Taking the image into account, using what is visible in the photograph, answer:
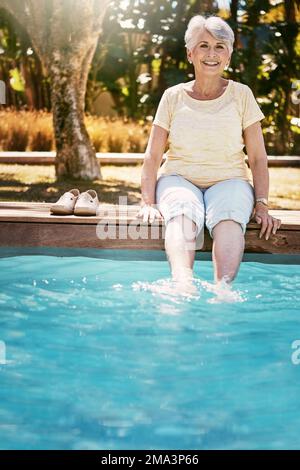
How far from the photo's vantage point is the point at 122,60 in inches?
655

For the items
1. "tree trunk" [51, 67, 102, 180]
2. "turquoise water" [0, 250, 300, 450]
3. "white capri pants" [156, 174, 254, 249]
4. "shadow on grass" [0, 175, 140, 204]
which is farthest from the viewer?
"tree trunk" [51, 67, 102, 180]

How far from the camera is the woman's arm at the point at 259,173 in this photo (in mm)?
4316

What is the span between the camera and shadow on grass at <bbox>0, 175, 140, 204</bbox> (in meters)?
A: 7.71

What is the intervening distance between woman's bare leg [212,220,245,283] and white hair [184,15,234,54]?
3.24 ft

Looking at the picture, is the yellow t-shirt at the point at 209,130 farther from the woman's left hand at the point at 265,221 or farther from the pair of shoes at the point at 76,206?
the pair of shoes at the point at 76,206

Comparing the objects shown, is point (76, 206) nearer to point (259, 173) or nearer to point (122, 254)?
point (122, 254)

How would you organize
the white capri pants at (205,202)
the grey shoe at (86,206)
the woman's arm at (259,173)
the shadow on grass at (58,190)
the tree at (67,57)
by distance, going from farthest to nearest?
the tree at (67,57), the shadow on grass at (58,190), the grey shoe at (86,206), the woman's arm at (259,173), the white capri pants at (205,202)

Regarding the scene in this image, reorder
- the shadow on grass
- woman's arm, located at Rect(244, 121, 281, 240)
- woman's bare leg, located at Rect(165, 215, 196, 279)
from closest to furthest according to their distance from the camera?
woman's bare leg, located at Rect(165, 215, 196, 279)
woman's arm, located at Rect(244, 121, 281, 240)
the shadow on grass

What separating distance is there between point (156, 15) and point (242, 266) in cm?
1121

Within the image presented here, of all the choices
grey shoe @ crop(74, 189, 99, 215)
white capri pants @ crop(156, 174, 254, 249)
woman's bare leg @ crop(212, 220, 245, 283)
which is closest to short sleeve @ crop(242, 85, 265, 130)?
white capri pants @ crop(156, 174, 254, 249)

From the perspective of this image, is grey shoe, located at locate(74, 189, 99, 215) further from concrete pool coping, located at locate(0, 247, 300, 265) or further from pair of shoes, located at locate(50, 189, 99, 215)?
concrete pool coping, located at locate(0, 247, 300, 265)

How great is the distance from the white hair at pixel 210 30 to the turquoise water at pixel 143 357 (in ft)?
3.93

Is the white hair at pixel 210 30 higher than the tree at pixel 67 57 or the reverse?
the reverse

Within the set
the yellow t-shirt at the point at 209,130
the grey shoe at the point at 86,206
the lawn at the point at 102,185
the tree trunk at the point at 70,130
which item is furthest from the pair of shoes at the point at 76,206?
the tree trunk at the point at 70,130
